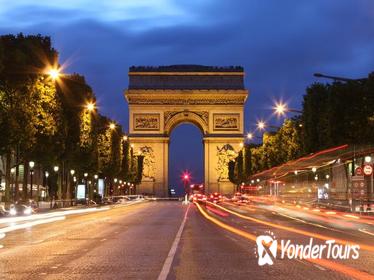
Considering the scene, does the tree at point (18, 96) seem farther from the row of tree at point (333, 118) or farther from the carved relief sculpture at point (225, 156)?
the carved relief sculpture at point (225, 156)

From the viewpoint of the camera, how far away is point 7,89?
48.2 metres

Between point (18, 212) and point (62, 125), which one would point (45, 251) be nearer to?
point (18, 212)

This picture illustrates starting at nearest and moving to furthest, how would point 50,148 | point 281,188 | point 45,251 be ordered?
1. point 45,251
2. point 50,148
3. point 281,188

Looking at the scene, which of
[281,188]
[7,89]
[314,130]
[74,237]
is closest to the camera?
[74,237]

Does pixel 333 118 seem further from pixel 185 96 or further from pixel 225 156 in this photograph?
pixel 185 96

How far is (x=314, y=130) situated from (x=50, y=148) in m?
20.7

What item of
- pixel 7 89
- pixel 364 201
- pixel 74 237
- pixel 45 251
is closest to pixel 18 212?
pixel 7 89

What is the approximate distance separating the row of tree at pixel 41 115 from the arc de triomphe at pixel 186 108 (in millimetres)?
59143

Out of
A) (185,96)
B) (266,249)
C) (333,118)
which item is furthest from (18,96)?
(185,96)

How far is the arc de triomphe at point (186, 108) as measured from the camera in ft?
456

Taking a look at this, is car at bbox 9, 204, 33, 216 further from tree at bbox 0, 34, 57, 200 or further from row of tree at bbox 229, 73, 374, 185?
row of tree at bbox 229, 73, 374, 185

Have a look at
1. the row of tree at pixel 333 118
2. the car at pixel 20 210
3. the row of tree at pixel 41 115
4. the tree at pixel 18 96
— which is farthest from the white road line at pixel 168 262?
the car at pixel 20 210

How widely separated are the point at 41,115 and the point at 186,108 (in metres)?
88.9

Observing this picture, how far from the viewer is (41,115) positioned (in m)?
52.6
